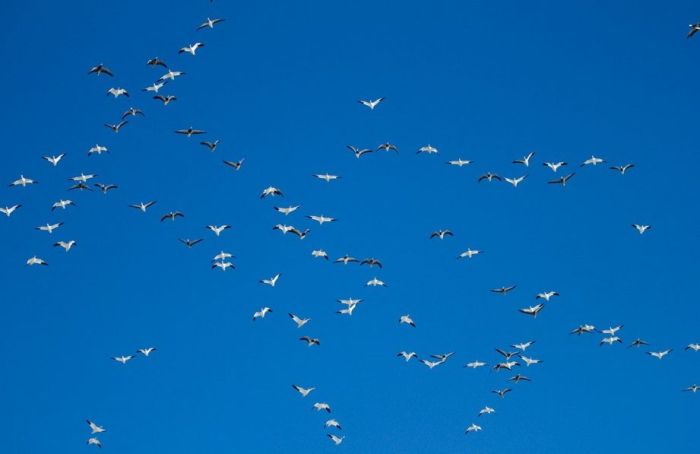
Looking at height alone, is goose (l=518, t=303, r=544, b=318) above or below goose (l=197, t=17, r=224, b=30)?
below

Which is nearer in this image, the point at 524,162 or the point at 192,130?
the point at 192,130

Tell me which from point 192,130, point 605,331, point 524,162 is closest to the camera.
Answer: point 192,130

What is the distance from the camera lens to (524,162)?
84.1 metres

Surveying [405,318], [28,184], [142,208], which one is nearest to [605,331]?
[405,318]

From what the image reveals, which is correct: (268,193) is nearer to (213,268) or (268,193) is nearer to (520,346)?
(213,268)

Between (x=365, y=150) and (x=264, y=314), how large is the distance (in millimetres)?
13798

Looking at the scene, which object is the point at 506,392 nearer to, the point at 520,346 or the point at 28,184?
the point at 520,346

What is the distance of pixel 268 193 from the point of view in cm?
8100

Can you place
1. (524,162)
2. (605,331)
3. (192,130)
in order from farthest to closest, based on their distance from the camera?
(605,331), (524,162), (192,130)

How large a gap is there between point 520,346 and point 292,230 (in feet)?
74.4

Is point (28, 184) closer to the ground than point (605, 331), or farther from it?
farther from it

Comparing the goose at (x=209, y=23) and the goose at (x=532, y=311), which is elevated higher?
the goose at (x=209, y=23)

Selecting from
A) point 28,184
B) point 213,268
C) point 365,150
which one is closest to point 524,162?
point 365,150

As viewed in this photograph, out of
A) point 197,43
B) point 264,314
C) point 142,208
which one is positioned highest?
point 197,43
